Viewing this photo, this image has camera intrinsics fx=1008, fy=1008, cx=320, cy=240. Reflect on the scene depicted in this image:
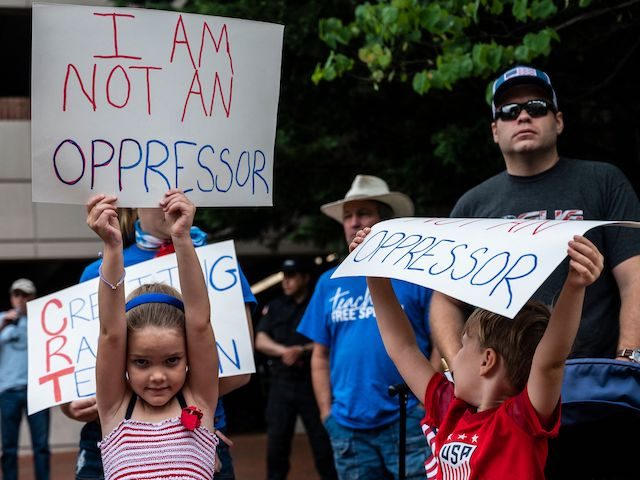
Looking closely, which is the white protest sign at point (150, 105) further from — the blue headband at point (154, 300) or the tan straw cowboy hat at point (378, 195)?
the tan straw cowboy hat at point (378, 195)

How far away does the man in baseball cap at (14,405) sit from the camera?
31.8 feet

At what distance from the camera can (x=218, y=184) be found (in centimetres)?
352

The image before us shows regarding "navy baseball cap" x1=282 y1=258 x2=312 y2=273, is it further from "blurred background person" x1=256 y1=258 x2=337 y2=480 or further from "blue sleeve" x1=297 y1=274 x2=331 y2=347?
"blue sleeve" x1=297 y1=274 x2=331 y2=347

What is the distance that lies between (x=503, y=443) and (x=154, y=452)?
1.07 m

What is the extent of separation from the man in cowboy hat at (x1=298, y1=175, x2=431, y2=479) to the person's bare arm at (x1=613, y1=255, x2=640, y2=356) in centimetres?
161

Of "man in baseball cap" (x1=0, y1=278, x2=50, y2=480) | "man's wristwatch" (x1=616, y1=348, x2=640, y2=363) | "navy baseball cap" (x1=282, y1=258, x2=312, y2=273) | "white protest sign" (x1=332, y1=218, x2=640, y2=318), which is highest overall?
"white protest sign" (x1=332, y1=218, x2=640, y2=318)

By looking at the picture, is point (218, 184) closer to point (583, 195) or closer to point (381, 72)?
point (583, 195)

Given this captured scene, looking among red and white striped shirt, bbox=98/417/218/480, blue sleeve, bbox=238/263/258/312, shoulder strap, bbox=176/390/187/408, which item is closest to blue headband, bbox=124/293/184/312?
shoulder strap, bbox=176/390/187/408

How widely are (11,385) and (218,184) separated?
6.90m

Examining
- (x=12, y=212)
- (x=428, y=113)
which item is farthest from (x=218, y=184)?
(x=12, y=212)

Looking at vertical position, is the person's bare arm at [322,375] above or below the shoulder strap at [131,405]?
below

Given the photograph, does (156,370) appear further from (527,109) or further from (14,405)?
(14,405)

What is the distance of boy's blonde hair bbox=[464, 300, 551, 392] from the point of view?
115 inches

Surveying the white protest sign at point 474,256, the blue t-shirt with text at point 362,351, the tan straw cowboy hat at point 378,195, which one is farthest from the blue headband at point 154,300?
the tan straw cowboy hat at point 378,195
